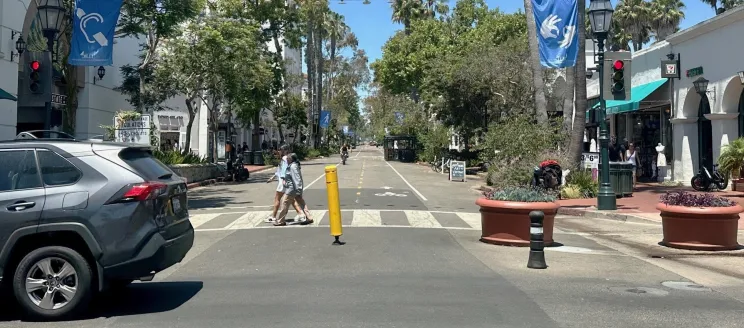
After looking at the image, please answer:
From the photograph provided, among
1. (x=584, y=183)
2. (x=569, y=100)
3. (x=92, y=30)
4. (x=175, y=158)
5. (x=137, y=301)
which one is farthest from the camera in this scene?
(x=175, y=158)

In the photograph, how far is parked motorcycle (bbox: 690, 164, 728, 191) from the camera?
70.5 ft

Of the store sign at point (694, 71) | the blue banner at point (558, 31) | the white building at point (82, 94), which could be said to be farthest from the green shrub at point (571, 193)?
the white building at point (82, 94)

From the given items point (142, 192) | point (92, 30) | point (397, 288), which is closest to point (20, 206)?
point (142, 192)

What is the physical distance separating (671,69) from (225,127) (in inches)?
1501

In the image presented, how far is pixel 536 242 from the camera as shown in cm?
936

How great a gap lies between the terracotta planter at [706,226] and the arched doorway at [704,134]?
14271 millimetres

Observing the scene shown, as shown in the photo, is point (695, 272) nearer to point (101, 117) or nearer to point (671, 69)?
point (671, 69)

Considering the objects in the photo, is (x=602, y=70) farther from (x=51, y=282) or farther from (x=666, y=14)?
(x=666, y=14)

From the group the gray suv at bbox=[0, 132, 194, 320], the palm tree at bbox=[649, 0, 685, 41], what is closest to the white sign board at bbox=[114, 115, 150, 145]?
the gray suv at bbox=[0, 132, 194, 320]

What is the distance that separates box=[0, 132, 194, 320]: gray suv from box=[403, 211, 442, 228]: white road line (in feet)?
28.7

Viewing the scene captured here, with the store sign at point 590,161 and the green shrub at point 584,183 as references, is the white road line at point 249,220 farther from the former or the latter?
the store sign at point 590,161

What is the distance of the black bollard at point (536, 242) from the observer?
923 cm

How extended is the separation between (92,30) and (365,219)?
8063 mm

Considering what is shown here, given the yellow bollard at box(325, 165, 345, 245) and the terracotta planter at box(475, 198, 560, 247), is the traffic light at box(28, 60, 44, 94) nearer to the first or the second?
the yellow bollard at box(325, 165, 345, 245)
